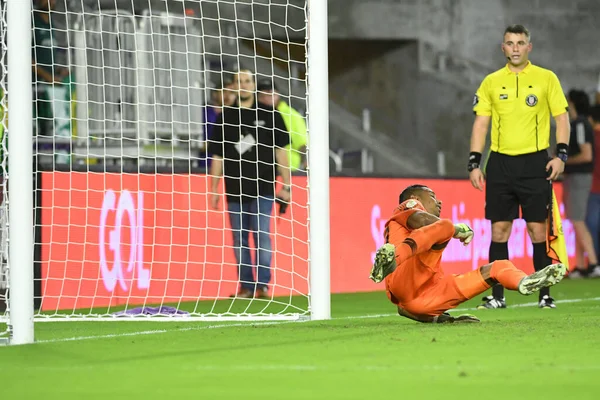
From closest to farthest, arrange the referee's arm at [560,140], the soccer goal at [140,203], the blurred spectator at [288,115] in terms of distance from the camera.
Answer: the referee's arm at [560,140]
the soccer goal at [140,203]
the blurred spectator at [288,115]

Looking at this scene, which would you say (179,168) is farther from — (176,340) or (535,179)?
(176,340)

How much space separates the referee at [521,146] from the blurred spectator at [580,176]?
18.5 feet

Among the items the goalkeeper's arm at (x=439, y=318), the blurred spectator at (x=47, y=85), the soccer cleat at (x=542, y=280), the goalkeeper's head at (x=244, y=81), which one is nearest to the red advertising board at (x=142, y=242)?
the blurred spectator at (x=47, y=85)

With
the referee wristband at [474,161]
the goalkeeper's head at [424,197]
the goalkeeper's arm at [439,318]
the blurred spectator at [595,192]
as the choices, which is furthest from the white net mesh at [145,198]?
Answer: the blurred spectator at [595,192]

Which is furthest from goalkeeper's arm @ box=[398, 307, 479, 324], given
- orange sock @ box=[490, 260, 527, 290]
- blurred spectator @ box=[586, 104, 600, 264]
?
blurred spectator @ box=[586, 104, 600, 264]

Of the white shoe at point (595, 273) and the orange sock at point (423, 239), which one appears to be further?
the white shoe at point (595, 273)

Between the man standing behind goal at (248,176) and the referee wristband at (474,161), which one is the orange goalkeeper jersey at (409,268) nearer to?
the referee wristband at (474,161)

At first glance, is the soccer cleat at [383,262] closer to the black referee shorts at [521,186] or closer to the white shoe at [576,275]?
the black referee shorts at [521,186]

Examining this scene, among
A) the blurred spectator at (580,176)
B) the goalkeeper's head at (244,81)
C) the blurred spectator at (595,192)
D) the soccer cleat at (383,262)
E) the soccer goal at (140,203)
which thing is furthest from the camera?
the blurred spectator at (595,192)

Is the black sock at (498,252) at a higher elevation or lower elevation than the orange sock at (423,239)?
lower

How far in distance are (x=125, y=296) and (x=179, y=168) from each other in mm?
1181

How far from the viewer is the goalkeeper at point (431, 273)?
21.8ft

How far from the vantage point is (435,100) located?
23609 millimetres

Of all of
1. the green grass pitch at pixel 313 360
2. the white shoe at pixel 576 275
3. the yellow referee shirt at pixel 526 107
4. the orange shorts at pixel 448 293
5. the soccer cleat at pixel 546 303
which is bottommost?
the white shoe at pixel 576 275
